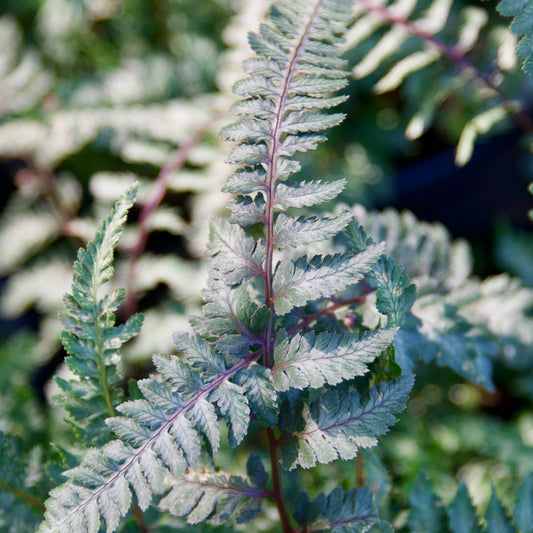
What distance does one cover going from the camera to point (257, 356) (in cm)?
56

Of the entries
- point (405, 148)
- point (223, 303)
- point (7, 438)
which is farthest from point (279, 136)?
point (405, 148)

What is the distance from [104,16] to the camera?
5.20ft

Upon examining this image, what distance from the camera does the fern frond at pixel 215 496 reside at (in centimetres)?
56

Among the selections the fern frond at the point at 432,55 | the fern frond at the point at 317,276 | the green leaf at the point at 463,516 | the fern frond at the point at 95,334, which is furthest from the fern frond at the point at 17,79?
the green leaf at the point at 463,516

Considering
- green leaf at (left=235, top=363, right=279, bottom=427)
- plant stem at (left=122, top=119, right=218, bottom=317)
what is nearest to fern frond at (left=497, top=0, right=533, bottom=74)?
green leaf at (left=235, top=363, right=279, bottom=427)

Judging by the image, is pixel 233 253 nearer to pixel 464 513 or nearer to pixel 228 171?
pixel 464 513

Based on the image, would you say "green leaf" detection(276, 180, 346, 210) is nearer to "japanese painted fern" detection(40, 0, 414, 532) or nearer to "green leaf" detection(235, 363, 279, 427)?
"japanese painted fern" detection(40, 0, 414, 532)

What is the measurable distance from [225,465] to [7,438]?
0.56m

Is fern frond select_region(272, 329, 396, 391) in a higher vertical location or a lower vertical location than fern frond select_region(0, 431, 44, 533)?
higher

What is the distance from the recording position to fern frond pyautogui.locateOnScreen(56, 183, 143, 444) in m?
0.54

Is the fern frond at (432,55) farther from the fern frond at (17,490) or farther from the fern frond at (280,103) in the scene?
the fern frond at (17,490)

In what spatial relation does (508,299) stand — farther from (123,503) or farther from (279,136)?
(123,503)

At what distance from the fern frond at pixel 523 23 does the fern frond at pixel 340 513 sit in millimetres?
513

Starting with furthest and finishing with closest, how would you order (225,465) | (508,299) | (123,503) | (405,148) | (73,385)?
(405,148) < (225,465) < (508,299) < (73,385) < (123,503)
